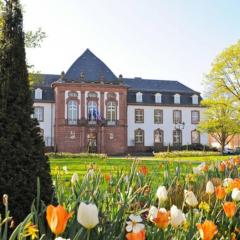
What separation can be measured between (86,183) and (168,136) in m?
48.6

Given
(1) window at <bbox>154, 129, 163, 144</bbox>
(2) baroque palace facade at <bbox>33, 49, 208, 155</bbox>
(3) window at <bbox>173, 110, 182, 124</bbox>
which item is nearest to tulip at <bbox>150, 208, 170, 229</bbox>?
(2) baroque palace facade at <bbox>33, 49, 208, 155</bbox>

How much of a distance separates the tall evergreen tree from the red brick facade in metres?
42.4

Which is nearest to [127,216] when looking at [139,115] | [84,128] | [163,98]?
[84,128]

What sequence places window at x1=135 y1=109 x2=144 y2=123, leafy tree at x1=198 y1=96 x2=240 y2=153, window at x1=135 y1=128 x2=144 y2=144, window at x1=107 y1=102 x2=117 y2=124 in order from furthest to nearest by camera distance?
window at x1=135 y1=109 x2=144 y2=123, window at x1=135 y1=128 x2=144 y2=144, window at x1=107 y1=102 x2=117 y2=124, leafy tree at x1=198 y1=96 x2=240 y2=153

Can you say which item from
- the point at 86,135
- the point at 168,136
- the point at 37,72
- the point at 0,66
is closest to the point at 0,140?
the point at 0,66

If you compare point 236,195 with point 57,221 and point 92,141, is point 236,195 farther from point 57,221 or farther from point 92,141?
point 92,141

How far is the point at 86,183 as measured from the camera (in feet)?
12.3

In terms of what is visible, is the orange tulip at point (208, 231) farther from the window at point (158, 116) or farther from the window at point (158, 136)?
the window at point (158, 116)

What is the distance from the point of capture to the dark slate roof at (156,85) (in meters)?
52.7

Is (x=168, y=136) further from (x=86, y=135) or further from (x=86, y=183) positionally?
(x=86, y=183)

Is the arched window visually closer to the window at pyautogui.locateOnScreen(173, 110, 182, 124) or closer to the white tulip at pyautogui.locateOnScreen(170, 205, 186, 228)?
the window at pyautogui.locateOnScreen(173, 110, 182, 124)

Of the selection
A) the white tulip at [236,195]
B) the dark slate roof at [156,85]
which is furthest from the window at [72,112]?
the white tulip at [236,195]

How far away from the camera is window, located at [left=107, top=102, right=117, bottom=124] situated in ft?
158

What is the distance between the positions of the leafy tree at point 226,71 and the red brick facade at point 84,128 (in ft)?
44.4
